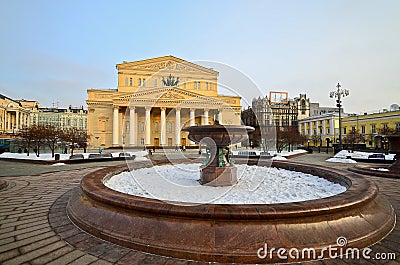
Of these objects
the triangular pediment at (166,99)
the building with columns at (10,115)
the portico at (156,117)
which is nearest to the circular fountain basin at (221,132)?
the portico at (156,117)

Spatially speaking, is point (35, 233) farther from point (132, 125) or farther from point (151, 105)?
point (151, 105)

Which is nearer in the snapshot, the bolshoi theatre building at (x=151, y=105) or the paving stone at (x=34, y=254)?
the paving stone at (x=34, y=254)

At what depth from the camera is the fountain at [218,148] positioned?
623cm

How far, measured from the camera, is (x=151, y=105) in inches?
1772

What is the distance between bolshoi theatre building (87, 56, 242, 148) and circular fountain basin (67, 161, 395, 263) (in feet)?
128

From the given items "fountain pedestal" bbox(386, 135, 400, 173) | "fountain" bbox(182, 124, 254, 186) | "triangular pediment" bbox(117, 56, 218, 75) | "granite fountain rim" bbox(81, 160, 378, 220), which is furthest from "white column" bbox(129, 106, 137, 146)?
"granite fountain rim" bbox(81, 160, 378, 220)

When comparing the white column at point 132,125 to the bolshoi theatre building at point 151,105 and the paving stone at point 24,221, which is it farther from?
the paving stone at point 24,221

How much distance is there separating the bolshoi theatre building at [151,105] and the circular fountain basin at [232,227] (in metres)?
38.9

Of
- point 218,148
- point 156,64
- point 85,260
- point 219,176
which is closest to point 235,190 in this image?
point 219,176

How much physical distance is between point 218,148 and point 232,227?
3.94 m

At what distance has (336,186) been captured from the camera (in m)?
5.86

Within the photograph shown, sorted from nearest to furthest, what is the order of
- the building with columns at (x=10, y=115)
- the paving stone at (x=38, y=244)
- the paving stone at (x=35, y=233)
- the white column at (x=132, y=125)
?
the paving stone at (x=38, y=244) → the paving stone at (x=35, y=233) → the white column at (x=132, y=125) → the building with columns at (x=10, y=115)

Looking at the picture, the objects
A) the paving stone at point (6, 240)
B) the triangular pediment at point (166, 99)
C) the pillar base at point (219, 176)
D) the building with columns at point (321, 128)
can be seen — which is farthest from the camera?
the building with columns at point (321, 128)

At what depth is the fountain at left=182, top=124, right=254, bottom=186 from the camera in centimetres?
623
